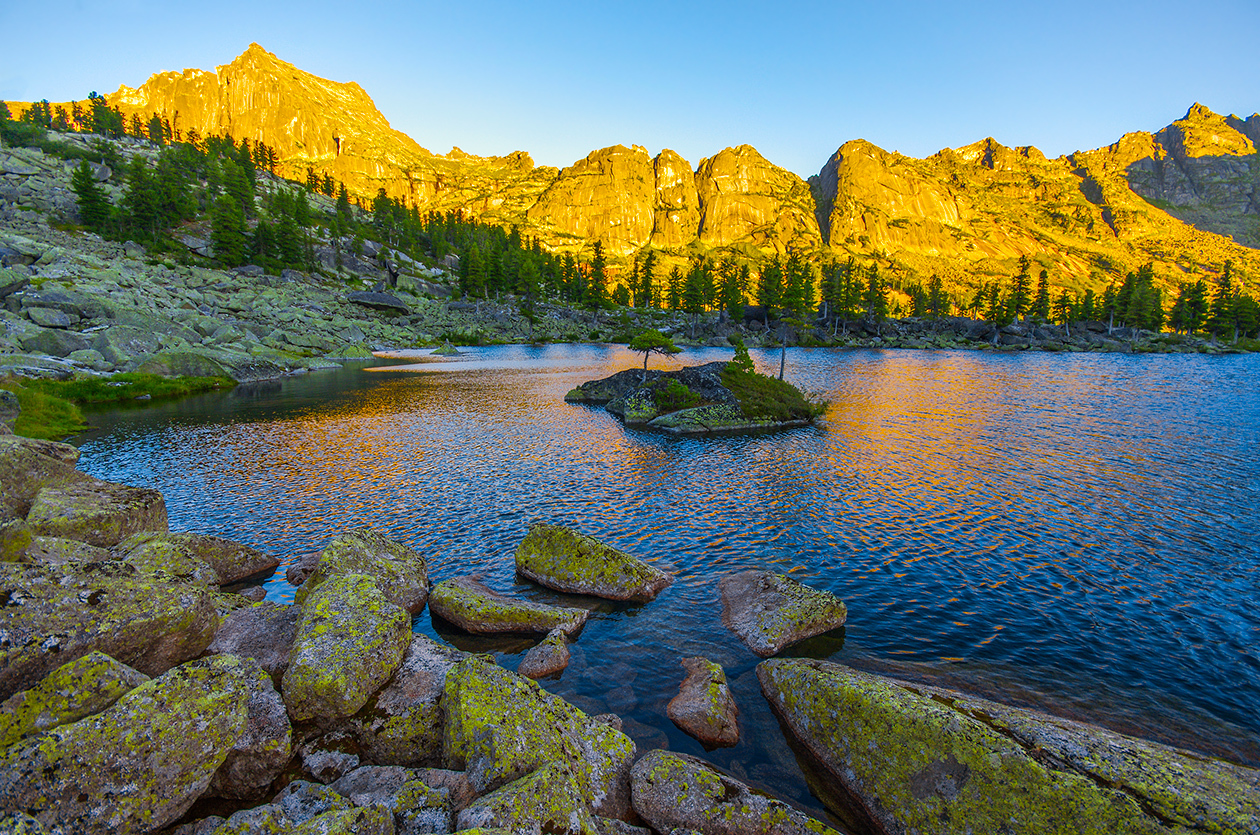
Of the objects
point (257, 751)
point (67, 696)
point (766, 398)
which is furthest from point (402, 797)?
point (766, 398)

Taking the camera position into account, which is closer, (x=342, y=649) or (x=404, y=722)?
(x=404, y=722)

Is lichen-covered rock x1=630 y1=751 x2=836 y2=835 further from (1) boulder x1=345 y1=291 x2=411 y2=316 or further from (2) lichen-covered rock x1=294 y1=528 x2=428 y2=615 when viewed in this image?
(1) boulder x1=345 y1=291 x2=411 y2=316

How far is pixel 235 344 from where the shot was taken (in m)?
74.0

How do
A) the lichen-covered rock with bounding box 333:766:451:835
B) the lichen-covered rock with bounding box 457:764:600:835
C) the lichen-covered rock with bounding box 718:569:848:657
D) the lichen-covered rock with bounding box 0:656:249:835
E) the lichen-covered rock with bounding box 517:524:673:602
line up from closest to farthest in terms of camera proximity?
the lichen-covered rock with bounding box 0:656:249:835
the lichen-covered rock with bounding box 457:764:600:835
the lichen-covered rock with bounding box 333:766:451:835
the lichen-covered rock with bounding box 718:569:848:657
the lichen-covered rock with bounding box 517:524:673:602

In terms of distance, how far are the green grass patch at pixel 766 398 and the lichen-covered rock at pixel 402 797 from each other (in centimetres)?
3863

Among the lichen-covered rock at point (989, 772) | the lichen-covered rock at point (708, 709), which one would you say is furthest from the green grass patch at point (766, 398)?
the lichen-covered rock at point (989, 772)

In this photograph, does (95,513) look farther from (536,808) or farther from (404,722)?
(536,808)

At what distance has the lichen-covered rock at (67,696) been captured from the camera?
6.89 m

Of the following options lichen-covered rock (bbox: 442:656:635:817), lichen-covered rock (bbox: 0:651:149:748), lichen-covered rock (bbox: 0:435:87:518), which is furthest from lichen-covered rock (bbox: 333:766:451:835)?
lichen-covered rock (bbox: 0:435:87:518)

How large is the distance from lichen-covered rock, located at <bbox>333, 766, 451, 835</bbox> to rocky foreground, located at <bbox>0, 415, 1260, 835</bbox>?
0.10 ft

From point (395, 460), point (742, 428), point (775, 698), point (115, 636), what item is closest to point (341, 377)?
point (395, 460)

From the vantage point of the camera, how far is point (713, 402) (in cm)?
4566

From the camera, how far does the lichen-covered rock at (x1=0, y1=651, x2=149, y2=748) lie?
6895 mm

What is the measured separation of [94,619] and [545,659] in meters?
8.50
